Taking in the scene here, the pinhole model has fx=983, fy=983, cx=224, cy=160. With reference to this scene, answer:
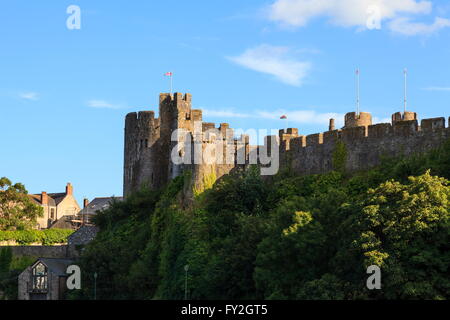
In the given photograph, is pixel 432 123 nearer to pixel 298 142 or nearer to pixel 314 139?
pixel 314 139

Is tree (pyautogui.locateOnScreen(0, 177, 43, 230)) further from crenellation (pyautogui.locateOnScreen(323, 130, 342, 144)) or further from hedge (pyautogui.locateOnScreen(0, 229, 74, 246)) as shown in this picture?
crenellation (pyautogui.locateOnScreen(323, 130, 342, 144))

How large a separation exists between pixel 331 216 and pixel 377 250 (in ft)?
18.0

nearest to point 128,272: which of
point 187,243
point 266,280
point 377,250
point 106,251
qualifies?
point 106,251

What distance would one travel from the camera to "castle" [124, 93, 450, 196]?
47.6 metres

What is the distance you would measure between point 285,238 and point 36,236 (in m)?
41.1

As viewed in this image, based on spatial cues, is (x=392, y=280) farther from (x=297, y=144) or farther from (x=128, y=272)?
(x=128, y=272)

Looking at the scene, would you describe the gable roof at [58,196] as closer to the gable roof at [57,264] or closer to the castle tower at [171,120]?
the gable roof at [57,264]

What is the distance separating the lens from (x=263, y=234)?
46531 mm

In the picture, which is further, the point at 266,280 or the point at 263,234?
the point at 263,234

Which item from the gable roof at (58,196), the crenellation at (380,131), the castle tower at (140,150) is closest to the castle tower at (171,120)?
the castle tower at (140,150)

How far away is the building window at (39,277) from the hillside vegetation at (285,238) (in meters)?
5.62

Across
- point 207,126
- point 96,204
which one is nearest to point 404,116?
point 207,126

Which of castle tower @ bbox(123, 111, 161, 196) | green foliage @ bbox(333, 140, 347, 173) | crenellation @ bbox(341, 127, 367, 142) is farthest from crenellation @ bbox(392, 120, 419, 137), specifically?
castle tower @ bbox(123, 111, 161, 196)
